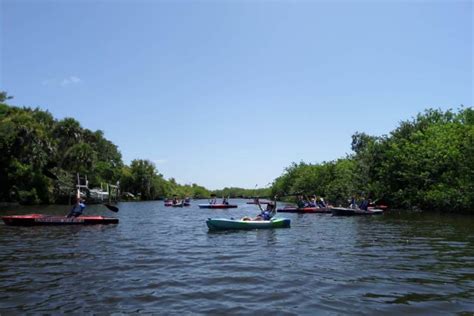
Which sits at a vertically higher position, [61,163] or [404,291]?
[61,163]

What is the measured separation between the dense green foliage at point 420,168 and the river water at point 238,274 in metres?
18.6

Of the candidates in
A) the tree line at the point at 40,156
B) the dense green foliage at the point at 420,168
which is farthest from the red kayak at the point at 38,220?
the tree line at the point at 40,156

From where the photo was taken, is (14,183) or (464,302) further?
(14,183)

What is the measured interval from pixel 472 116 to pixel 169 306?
4915 centimetres

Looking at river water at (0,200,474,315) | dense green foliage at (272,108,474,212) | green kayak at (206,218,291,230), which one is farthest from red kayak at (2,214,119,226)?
dense green foliage at (272,108,474,212)

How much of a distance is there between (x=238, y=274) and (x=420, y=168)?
118ft

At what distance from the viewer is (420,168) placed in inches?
1679

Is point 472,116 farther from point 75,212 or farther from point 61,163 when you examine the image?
point 61,163

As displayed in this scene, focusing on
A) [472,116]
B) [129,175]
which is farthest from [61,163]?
[472,116]

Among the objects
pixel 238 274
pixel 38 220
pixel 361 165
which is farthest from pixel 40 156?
pixel 238 274

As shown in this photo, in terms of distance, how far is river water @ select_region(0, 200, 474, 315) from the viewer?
887 cm

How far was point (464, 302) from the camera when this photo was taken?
909 cm

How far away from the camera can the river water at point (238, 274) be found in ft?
29.1

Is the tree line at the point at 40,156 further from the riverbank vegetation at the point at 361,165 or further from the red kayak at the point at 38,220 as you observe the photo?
the red kayak at the point at 38,220
